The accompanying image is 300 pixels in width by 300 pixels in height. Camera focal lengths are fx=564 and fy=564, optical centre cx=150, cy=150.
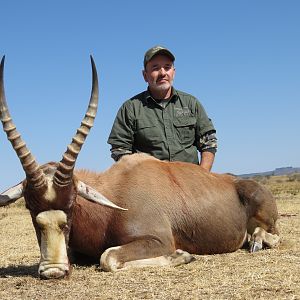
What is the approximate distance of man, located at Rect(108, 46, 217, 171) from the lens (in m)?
9.20

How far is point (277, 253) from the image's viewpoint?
7371mm

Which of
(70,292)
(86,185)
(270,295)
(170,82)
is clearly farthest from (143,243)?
(170,82)

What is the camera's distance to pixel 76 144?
6.45 m

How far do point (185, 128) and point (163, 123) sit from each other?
0.41 metres

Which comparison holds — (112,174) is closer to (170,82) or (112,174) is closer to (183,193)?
(183,193)

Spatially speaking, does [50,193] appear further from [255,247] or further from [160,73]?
[160,73]

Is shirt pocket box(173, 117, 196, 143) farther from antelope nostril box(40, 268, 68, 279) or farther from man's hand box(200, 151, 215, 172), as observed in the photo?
antelope nostril box(40, 268, 68, 279)

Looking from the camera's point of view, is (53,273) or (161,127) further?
(161,127)

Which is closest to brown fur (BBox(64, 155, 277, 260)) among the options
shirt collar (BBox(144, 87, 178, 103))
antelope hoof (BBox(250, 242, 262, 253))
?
antelope hoof (BBox(250, 242, 262, 253))

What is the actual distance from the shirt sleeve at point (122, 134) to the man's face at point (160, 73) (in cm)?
60

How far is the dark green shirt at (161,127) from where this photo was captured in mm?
9203

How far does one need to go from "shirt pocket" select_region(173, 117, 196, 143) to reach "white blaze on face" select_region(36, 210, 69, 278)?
12.1 feet

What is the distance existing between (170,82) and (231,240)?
9.73ft

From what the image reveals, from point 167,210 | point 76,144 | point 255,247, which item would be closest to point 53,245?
point 76,144
